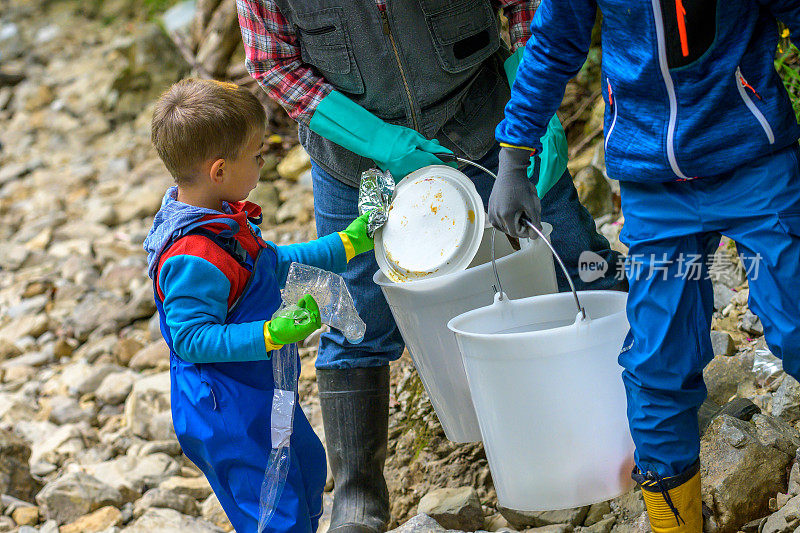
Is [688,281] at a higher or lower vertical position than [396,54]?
lower

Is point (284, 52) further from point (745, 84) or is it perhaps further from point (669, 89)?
point (745, 84)

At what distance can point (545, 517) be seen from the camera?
8.10 ft

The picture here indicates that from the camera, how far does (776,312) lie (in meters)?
1.75

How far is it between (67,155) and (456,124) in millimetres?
6792

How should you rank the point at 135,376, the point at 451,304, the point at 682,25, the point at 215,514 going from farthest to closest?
the point at 135,376 → the point at 215,514 → the point at 451,304 → the point at 682,25

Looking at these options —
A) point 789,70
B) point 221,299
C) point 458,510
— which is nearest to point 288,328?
point 221,299

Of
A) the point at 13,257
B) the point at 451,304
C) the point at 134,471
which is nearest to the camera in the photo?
the point at 451,304

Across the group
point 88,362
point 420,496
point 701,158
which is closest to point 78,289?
point 88,362

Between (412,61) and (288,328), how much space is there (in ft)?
2.75

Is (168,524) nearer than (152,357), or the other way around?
(168,524)

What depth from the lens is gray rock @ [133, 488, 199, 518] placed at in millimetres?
3049

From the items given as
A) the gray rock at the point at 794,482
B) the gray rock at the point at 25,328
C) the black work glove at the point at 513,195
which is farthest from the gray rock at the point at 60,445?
the gray rock at the point at 794,482

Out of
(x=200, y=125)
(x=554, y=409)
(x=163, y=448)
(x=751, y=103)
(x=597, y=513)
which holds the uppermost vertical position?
(x=200, y=125)

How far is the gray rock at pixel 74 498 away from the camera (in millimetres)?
3090
